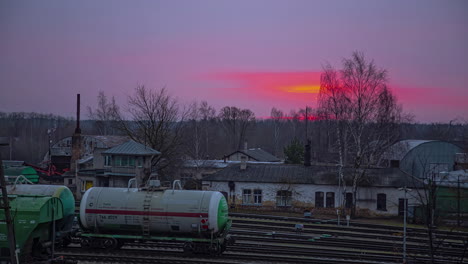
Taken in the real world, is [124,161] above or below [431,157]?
below

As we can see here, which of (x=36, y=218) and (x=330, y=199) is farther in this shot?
(x=330, y=199)

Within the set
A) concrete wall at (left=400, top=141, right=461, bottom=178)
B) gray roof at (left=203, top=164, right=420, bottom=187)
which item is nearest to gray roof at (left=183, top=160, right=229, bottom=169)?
gray roof at (left=203, top=164, right=420, bottom=187)

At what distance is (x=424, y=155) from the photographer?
50.1 m

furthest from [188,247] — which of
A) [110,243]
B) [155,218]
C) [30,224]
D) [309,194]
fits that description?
[309,194]

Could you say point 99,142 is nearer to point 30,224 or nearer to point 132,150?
point 132,150

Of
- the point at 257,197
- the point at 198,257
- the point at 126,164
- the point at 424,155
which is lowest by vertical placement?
the point at 198,257

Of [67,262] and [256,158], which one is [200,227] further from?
[256,158]

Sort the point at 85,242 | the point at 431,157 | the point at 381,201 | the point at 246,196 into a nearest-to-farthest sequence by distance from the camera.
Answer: the point at 85,242
the point at 381,201
the point at 246,196
the point at 431,157

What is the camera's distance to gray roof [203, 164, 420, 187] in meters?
37.2

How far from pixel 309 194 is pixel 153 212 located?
2097 cm

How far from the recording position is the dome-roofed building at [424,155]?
1950 inches

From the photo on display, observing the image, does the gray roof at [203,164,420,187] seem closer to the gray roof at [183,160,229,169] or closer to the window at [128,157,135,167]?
the window at [128,157,135,167]

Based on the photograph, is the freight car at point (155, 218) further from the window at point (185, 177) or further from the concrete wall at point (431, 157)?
the concrete wall at point (431, 157)

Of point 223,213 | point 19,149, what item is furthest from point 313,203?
point 19,149
